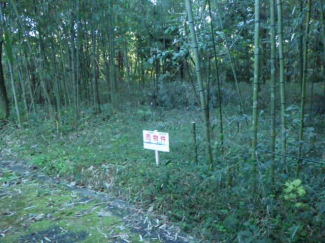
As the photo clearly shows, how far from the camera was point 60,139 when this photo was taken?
5797mm

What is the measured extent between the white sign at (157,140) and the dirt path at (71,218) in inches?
31.9

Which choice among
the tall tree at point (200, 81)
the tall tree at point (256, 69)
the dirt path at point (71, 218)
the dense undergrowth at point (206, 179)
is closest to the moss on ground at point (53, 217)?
the dirt path at point (71, 218)

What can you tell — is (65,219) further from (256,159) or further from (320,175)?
(320,175)

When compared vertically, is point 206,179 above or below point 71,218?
above

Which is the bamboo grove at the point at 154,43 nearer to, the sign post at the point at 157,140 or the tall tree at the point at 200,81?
the tall tree at the point at 200,81

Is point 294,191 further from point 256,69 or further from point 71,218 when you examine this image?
point 71,218

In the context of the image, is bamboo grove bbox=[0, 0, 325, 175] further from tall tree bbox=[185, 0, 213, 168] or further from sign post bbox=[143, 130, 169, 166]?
sign post bbox=[143, 130, 169, 166]

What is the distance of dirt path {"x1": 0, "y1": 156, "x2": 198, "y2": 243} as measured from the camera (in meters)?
2.66

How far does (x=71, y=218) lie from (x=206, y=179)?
1422 millimetres

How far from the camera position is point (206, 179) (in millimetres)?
2926

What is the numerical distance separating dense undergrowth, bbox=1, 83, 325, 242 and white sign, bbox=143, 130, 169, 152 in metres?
0.20

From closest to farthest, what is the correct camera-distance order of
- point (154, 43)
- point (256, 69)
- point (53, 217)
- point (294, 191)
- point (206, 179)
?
point (294, 191) → point (256, 69) → point (206, 179) → point (53, 217) → point (154, 43)

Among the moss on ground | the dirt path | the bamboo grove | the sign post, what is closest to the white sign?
the sign post

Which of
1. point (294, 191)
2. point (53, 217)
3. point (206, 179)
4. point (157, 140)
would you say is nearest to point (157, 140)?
point (157, 140)
